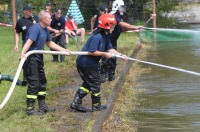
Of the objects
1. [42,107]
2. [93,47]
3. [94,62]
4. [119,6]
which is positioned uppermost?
[119,6]

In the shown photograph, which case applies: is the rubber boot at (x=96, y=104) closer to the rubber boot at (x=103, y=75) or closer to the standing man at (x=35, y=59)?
the standing man at (x=35, y=59)

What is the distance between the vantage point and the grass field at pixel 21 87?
298 inches

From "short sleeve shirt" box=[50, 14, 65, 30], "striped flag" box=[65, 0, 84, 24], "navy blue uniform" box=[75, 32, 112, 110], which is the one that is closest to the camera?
"navy blue uniform" box=[75, 32, 112, 110]

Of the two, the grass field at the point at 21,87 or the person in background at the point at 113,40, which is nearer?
the grass field at the point at 21,87

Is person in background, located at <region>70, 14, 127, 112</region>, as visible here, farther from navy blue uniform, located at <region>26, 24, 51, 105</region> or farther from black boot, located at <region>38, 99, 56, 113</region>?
navy blue uniform, located at <region>26, 24, 51, 105</region>

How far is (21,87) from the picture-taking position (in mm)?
10555

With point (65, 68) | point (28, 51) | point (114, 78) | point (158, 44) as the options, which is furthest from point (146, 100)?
point (158, 44)

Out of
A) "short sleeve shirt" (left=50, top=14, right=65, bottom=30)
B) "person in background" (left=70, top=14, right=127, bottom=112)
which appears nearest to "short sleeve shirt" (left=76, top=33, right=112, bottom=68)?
"person in background" (left=70, top=14, right=127, bottom=112)

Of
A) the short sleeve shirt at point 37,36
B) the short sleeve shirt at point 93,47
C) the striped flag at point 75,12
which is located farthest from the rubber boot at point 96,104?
the striped flag at point 75,12

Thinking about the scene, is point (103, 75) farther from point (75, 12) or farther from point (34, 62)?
point (75, 12)

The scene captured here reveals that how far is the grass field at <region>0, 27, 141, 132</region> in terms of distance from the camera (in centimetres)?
756

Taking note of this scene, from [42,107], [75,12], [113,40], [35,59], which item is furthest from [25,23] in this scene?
[75,12]

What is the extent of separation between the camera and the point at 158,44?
1972 cm

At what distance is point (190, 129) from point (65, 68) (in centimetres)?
642
